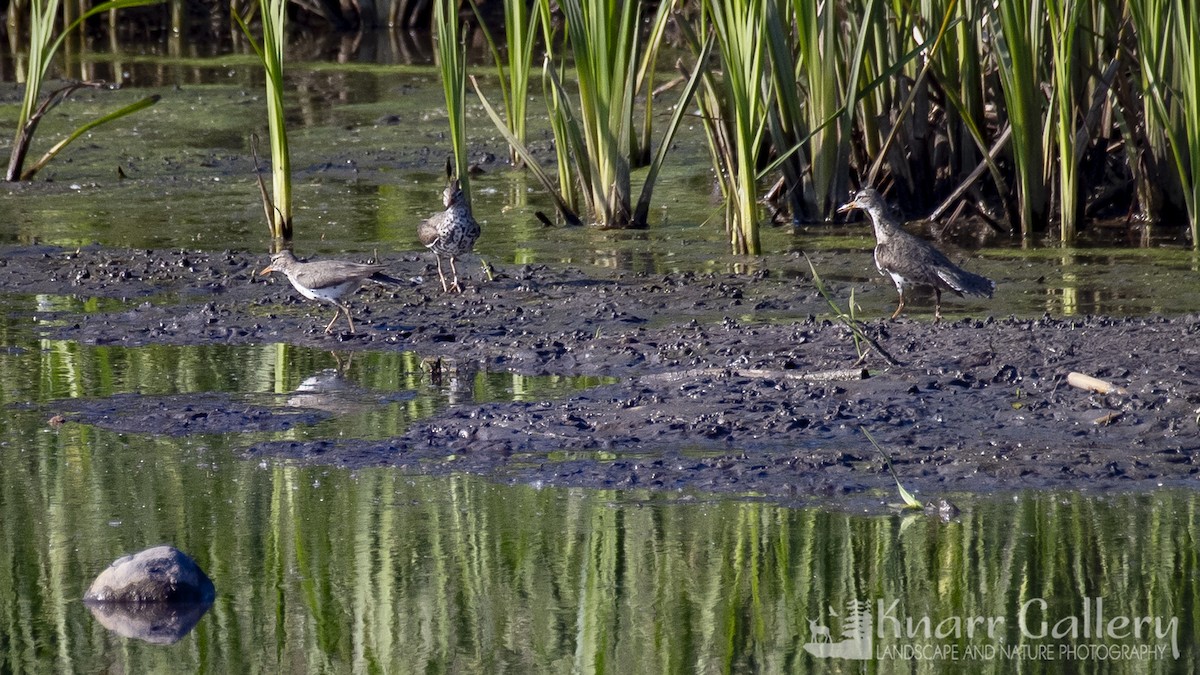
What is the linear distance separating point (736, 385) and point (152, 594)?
244 cm

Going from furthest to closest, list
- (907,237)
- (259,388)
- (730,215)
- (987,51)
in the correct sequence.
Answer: (987,51)
(730,215)
(907,237)
(259,388)

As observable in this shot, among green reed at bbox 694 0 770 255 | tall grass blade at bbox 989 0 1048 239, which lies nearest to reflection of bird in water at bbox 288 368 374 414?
green reed at bbox 694 0 770 255

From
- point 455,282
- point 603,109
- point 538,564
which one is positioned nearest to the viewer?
point 538,564

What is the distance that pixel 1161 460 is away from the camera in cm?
514

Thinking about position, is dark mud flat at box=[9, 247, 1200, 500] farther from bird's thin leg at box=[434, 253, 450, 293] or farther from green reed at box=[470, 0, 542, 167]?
green reed at box=[470, 0, 542, 167]

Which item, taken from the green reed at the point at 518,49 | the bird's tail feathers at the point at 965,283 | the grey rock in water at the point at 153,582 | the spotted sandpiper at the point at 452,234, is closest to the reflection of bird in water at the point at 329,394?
the spotted sandpiper at the point at 452,234

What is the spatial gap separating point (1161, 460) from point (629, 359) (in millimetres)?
2223

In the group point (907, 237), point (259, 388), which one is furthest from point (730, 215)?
point (259, 388)

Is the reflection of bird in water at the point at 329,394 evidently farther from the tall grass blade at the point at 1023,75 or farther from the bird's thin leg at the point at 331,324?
the tall grass blade at the point at 1023,75

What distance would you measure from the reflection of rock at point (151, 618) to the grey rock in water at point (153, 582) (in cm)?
1

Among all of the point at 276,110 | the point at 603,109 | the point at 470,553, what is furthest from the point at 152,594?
the point at 603,109

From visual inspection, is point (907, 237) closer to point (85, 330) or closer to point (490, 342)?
point (490, 342)

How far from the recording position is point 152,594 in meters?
4.18

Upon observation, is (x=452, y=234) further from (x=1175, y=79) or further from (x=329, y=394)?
(x=1175, y=79)
